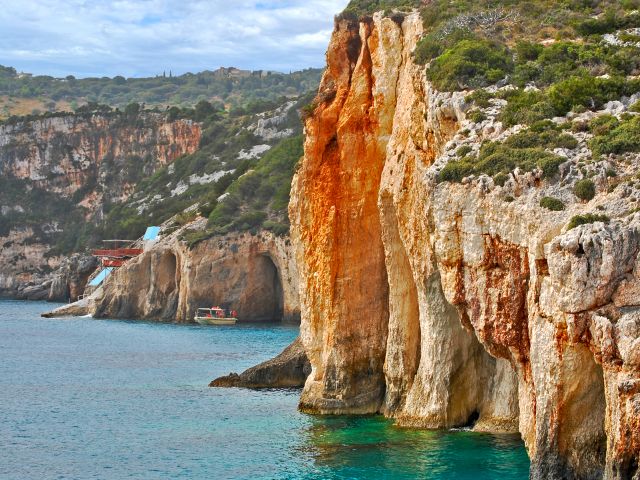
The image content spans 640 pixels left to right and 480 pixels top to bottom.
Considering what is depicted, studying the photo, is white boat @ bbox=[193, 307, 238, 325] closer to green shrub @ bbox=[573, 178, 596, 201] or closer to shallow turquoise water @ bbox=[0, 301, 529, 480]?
shallow turquoise water @ bbox=[0, 301, 529, 480]

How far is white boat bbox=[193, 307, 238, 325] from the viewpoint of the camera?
309ft

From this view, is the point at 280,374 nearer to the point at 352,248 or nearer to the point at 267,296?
the point at 352,248

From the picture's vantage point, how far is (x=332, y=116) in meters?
44.8

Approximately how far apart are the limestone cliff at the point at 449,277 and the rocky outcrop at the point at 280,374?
7.14m

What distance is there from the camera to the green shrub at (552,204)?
83.9ft

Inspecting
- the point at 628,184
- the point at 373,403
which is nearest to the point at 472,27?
the point at 373,403

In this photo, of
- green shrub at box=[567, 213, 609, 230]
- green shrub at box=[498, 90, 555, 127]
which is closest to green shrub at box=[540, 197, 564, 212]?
green shrub at box=[567, 213, 609, 230]

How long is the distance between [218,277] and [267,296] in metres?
4.69

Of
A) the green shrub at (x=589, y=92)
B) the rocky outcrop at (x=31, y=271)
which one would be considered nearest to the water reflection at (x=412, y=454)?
the green shrub at (x=589, y=92)

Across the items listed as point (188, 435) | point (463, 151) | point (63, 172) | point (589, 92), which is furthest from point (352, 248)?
point (63, 172)

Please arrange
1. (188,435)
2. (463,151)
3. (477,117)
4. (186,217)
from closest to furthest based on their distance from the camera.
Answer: (463,151) → (477,117) → (188,435) → (186,217)

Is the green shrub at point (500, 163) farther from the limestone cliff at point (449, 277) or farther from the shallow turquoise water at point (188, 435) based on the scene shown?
the shallow turquoise water at point (188, 435)

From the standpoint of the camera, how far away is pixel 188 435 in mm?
40375

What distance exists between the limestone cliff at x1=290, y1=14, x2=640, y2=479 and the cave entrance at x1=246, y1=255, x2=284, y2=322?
171 feet
